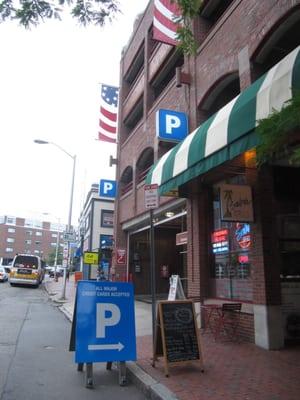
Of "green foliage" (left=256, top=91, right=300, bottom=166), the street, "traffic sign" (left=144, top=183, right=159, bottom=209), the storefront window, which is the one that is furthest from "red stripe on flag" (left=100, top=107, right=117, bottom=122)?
"green foliage" (left=256, top=91, right=300, bottom=166)

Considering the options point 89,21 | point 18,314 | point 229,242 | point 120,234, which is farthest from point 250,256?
point 120,234

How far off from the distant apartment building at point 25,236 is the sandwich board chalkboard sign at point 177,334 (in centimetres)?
11426

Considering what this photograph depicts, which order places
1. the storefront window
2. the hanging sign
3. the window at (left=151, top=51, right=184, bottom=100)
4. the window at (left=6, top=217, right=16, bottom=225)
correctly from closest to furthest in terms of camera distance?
the storefront window, the window at (left=151, top=51, right=184, bottom=100), the hanging sign, the window at (left=6, top=217, right=16, bottom=225)

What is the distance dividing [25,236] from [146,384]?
127m

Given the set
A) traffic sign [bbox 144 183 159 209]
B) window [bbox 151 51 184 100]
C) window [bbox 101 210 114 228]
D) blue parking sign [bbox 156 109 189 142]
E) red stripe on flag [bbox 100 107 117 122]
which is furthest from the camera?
window [bbox 101 210 114 228]

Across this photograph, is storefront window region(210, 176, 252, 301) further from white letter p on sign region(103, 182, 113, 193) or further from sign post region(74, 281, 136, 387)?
white letter p on sign region(103, 182, 113, 193)

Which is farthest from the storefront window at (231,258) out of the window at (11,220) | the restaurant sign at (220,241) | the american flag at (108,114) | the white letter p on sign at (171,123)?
the window at (11,220)

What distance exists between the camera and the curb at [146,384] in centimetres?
565

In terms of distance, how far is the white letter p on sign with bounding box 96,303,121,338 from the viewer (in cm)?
683

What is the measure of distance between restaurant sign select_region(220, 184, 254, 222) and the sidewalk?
2.65 meters

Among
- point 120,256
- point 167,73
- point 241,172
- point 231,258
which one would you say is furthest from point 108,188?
point 241,172

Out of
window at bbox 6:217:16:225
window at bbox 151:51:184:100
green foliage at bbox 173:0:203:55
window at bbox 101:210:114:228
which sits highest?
window at bbox 6:217:16:225

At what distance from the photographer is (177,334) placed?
23.1ft

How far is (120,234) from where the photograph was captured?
72.5ft
